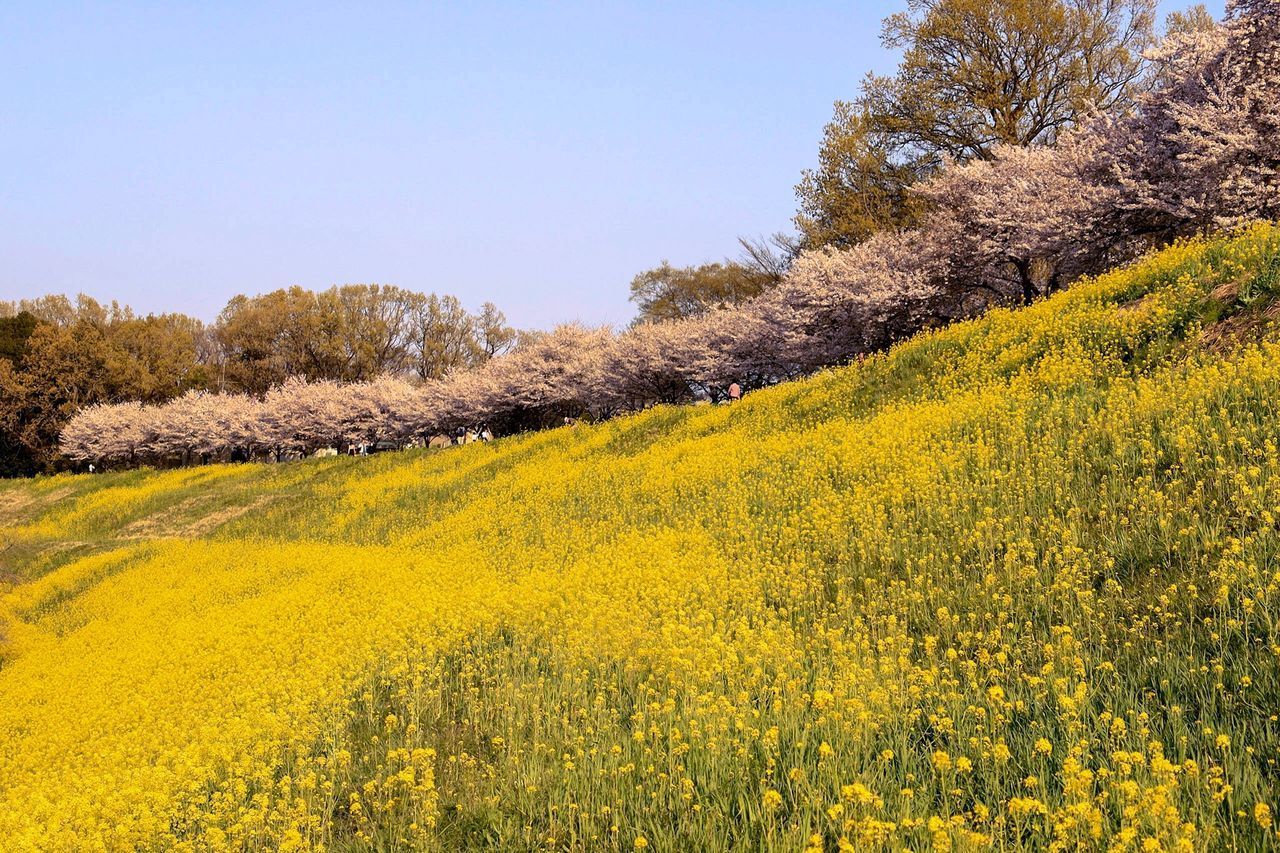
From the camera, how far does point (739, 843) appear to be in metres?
4.68

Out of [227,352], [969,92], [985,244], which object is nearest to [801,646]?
[985,244]

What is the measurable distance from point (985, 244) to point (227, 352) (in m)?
78.5

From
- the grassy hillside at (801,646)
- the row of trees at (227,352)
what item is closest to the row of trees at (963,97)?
the grassy hillside at (801,646)

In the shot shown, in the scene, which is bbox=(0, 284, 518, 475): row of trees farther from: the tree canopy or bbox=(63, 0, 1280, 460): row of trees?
the tree canopy

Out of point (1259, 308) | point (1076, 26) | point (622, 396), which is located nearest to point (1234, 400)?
point (1259, 308)

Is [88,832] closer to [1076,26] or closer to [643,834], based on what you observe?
[643,834]

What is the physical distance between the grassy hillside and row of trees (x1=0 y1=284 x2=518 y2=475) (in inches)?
2247

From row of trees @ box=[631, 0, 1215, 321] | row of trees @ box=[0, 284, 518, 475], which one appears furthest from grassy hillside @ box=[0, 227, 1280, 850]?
row of trees @ box=[0, 284, 518, 475]

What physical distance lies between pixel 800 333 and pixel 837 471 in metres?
21.1

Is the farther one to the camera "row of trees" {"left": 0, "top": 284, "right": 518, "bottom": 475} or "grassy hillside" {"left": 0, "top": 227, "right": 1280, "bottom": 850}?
"row of trees" {"left": 0, "top": 284, "right": 518, "bottom": 475}

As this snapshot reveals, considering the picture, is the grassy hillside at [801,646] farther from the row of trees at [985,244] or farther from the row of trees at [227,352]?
the row of trees at [227,352]

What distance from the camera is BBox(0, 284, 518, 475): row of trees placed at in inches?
2719

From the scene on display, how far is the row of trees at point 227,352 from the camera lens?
69062mm

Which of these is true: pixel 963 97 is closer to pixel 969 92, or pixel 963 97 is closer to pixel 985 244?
pixel 969 92
